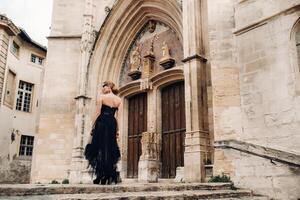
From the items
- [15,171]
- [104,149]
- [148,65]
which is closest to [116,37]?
[148,65]

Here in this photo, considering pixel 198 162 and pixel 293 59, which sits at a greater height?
pixel 293 59

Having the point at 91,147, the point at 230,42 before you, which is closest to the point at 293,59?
the point at 230,42

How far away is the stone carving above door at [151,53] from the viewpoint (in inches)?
372

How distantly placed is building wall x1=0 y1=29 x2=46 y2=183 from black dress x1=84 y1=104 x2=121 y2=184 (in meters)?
12.6

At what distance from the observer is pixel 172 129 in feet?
29.9

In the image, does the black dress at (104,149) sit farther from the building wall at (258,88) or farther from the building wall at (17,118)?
the building wall at (17,118)

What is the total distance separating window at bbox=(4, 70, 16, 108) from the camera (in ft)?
53.8

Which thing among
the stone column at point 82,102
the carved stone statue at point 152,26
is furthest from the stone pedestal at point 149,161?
the carved stone statue at point 152,26

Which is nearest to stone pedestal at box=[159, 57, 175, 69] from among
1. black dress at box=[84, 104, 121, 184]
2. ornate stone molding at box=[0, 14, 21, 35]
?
black dress at box=[84, 104, 121, 184]

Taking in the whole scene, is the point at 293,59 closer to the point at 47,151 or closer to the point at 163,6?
the point at 163,6

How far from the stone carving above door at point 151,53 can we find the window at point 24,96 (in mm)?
8818

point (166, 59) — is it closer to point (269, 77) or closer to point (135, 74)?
point (135, 74)

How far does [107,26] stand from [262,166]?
8476 millimetres

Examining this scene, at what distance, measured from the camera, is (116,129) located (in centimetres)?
A: 473
